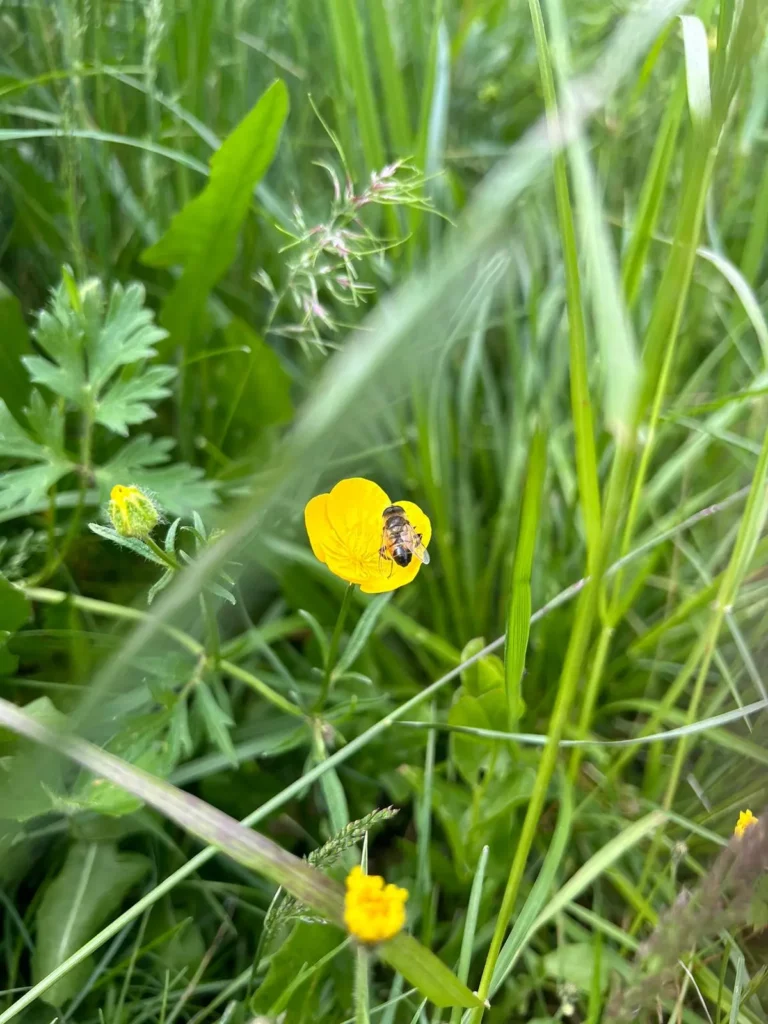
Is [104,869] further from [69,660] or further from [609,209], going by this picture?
[609,209]

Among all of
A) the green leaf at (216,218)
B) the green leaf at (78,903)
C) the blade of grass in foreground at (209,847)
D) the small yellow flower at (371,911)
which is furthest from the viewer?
the green leaf at (216,218)

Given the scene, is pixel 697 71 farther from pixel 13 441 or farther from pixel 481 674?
pixel 13 441

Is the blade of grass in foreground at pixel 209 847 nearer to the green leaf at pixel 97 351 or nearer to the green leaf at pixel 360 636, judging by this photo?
the green leaf at pixel 360 636

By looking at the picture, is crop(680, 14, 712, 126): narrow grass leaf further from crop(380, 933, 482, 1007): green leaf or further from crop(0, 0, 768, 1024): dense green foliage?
crop(380, 933, 482, 1007): green leaf

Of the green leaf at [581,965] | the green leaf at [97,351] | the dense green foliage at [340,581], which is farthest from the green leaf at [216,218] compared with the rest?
the green leaf at [581,965]

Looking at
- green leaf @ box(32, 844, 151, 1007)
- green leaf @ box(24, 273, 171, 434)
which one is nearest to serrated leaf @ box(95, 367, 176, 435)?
green leaf @ box(24, 273, 171, 434)

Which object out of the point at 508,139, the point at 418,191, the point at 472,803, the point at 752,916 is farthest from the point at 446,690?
the point at 508,139
